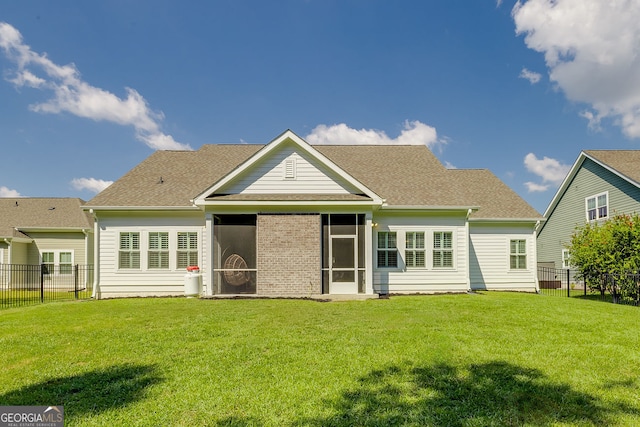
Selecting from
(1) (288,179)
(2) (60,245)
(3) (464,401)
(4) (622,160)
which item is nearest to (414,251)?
(1) (288,179)

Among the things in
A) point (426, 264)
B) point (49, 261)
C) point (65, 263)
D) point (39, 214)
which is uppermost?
point (39, 214)

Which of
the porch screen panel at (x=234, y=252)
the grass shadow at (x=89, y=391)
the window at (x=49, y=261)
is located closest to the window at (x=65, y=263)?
the window at (x=49, y=261)

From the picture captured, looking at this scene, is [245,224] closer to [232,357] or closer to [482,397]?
[232,357]

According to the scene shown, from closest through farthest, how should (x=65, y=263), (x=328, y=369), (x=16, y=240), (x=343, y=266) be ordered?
1. (x=328, y=369)
2. (x=343, y=266)
3. (x=16, y=240)
4. (x=65, y=263)

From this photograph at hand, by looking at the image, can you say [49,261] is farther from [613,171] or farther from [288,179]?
[613,171]

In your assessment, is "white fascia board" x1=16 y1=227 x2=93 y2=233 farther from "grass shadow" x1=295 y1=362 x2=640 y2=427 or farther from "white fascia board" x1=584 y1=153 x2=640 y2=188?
"white fascia board" x1=584 y1=153 x2=640 y2=188

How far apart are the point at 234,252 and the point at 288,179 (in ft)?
11.7

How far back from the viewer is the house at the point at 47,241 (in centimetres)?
2109

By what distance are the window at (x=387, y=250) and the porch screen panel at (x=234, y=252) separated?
514 cm

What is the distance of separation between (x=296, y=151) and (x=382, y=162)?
617cm

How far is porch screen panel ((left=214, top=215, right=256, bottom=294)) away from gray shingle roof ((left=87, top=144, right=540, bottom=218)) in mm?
1166

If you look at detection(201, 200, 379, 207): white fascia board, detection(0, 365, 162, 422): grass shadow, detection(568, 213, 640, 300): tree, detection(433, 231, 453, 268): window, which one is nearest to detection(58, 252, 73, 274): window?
detection(201, 200, 379, 207): white fascia board

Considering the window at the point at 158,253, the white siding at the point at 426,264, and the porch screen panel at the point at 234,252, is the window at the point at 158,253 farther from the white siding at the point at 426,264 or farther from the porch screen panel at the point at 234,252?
the white siding at the point at 426,264

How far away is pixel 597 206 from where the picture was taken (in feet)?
70.1
